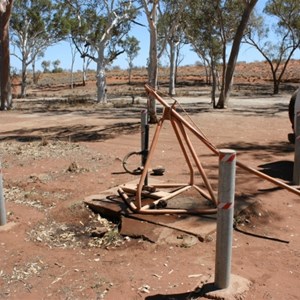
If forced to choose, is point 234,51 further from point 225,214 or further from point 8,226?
point 225,214

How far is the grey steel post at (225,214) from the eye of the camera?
10.6ft

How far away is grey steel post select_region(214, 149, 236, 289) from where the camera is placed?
3236mm

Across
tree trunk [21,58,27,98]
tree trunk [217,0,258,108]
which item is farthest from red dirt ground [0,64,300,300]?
tree trunk [21,58,27,98]

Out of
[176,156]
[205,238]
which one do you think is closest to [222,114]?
[176,156]

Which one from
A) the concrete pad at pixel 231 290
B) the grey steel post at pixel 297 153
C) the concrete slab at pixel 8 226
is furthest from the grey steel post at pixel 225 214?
the grey steel post at pixel 297 153

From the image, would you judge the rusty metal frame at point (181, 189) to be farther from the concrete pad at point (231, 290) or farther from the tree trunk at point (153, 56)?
the tree trunk at point (153, 56)

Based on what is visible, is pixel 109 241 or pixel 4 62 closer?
pixel 109 241

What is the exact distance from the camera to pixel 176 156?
8.84 m

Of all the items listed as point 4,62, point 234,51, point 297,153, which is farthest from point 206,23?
point 297,153

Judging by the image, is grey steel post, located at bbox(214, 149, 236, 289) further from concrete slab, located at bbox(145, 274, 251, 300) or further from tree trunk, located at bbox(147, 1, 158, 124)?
tree trunk, located at bbox(147, 1, 158, 124)

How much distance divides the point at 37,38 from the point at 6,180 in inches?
1348

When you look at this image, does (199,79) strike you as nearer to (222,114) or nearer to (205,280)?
(222,114)

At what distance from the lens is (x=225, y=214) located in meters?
3.34

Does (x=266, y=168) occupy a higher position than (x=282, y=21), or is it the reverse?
(x=282, y=21)
